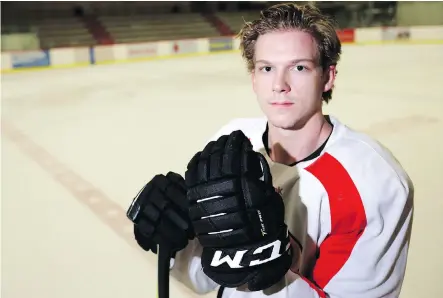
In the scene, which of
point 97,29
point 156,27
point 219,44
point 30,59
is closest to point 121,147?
point 30,59

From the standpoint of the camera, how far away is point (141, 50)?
8.41 m

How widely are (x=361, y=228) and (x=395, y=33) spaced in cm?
901

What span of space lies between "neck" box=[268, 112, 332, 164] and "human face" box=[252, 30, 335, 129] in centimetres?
3

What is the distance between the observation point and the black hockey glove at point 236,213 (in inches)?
26.2

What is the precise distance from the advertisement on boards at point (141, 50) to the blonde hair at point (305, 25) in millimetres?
7642

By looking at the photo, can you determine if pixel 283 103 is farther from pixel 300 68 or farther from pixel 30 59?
pixel 30 59

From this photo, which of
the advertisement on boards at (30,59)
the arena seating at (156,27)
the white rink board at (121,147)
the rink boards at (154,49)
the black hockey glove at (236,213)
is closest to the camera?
the black hockey glove at (236,213)

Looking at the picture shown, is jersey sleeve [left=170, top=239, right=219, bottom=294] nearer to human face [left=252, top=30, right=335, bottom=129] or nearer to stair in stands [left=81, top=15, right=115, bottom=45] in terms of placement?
human face [left=252, top=30, right=335, bottom=129]

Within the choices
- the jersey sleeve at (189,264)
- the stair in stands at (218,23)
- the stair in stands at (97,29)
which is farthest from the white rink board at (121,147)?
the stair in stands at (218,23)

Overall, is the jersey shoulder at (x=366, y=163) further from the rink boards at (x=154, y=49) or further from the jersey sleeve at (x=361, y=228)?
the rink boards at (x=154, y=49)

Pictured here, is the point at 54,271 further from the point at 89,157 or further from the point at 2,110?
the point at 2,110

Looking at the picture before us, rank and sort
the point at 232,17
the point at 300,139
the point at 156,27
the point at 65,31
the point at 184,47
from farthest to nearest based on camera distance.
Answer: the point at 232,17
the point at 156,27
the point at 65,31
the point at 184,47
the point at 300,139

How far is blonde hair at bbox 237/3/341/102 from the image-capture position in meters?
0.82

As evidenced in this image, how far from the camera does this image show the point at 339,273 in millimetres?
828
